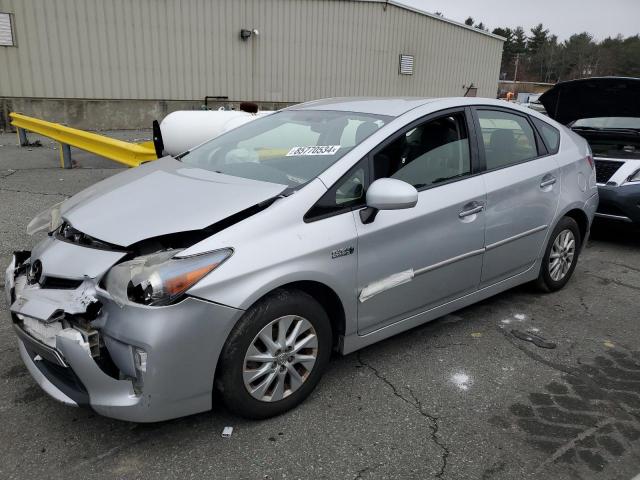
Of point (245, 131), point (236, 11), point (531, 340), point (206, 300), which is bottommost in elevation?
point (531, 340)

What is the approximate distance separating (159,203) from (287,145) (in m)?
0.97

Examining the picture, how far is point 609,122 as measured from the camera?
6656 mm

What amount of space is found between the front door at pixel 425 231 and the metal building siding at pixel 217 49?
42.7 ft

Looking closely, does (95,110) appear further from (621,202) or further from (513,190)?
(513,190)

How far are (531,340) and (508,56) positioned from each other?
4250 inches

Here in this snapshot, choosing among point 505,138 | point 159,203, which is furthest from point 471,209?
point 159,203

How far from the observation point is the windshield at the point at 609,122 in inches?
255

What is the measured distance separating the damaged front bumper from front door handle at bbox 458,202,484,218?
5.41 ft

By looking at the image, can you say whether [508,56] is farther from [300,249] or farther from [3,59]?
[300,249]

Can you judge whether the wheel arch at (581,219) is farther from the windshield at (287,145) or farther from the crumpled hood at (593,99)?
the crumpled hood at (593,99)

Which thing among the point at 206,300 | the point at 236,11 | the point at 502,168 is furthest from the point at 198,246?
the point at 236,11

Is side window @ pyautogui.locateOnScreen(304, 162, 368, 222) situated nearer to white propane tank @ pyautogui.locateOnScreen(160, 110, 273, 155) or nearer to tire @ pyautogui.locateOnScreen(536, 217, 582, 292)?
tire @ pyautogui.locateOnScreen(536, 217, 582, 292)

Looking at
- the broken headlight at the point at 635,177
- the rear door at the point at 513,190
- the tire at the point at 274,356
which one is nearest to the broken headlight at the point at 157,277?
the tire at the point at 274,356

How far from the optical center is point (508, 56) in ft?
327
